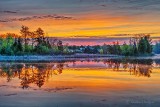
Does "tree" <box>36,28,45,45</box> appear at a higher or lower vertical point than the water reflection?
higher

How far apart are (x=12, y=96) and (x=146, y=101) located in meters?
4.85

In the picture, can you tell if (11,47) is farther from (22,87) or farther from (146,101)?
(146,101)

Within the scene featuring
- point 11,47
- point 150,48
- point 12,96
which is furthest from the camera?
point 150,48

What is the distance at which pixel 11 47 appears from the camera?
9119 cm

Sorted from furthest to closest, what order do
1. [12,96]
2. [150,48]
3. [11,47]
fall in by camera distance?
[150,48], [11,47], [12,96]

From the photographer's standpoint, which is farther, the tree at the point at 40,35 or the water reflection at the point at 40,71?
the tree at the point at 40,35

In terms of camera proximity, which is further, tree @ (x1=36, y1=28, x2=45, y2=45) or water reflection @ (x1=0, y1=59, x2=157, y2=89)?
tree @ (x1=36, y1=28, x2=45, y2=45)

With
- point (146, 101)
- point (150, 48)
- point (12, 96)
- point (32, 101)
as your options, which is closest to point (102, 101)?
point (146, 101)

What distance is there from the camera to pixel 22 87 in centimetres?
1803

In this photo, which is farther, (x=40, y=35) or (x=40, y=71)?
(x=40, y=35)

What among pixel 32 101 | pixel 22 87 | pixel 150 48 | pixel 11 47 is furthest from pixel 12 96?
pixel 150 48

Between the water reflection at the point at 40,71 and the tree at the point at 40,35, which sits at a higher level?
the tree at the point at 40,35

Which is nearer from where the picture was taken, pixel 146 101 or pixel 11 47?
pixel 146 101

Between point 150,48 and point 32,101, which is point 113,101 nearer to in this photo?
point 32,101
